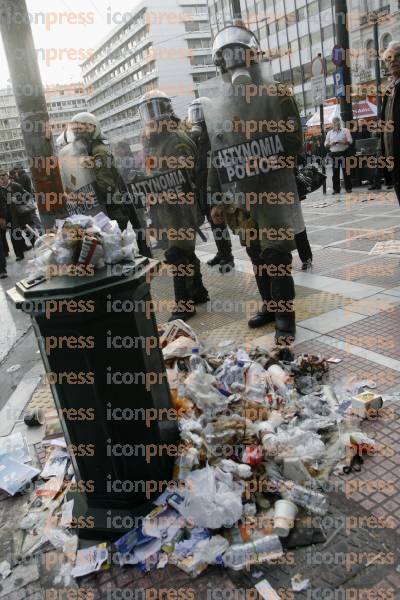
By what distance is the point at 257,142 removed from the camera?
4.03 meters

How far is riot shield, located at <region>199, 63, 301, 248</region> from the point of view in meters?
3.90

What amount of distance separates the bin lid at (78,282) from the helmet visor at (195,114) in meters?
5.38

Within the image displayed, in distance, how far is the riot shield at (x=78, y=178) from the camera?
19.5ft

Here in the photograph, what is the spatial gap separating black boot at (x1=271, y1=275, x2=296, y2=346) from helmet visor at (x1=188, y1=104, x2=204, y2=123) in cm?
384

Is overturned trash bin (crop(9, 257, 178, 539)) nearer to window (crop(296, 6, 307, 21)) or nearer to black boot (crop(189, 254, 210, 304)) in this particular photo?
black boot (crop(189, 254, 210, 304))

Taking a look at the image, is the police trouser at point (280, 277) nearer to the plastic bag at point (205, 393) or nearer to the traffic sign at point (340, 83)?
the plastic bag at point (205, 393)

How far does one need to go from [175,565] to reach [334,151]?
39.5 ft

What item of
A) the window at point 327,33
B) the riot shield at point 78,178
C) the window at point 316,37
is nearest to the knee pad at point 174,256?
the riot shield at point 78,178

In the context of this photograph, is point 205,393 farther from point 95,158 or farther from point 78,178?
point 78,178

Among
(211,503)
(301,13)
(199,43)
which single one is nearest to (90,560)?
(211,503)

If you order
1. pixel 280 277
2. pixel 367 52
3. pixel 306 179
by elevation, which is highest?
pixel 367 52

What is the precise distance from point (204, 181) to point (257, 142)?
5.79ft

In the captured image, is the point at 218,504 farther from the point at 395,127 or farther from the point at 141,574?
the point at 395,127

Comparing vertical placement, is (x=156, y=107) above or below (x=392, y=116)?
above
